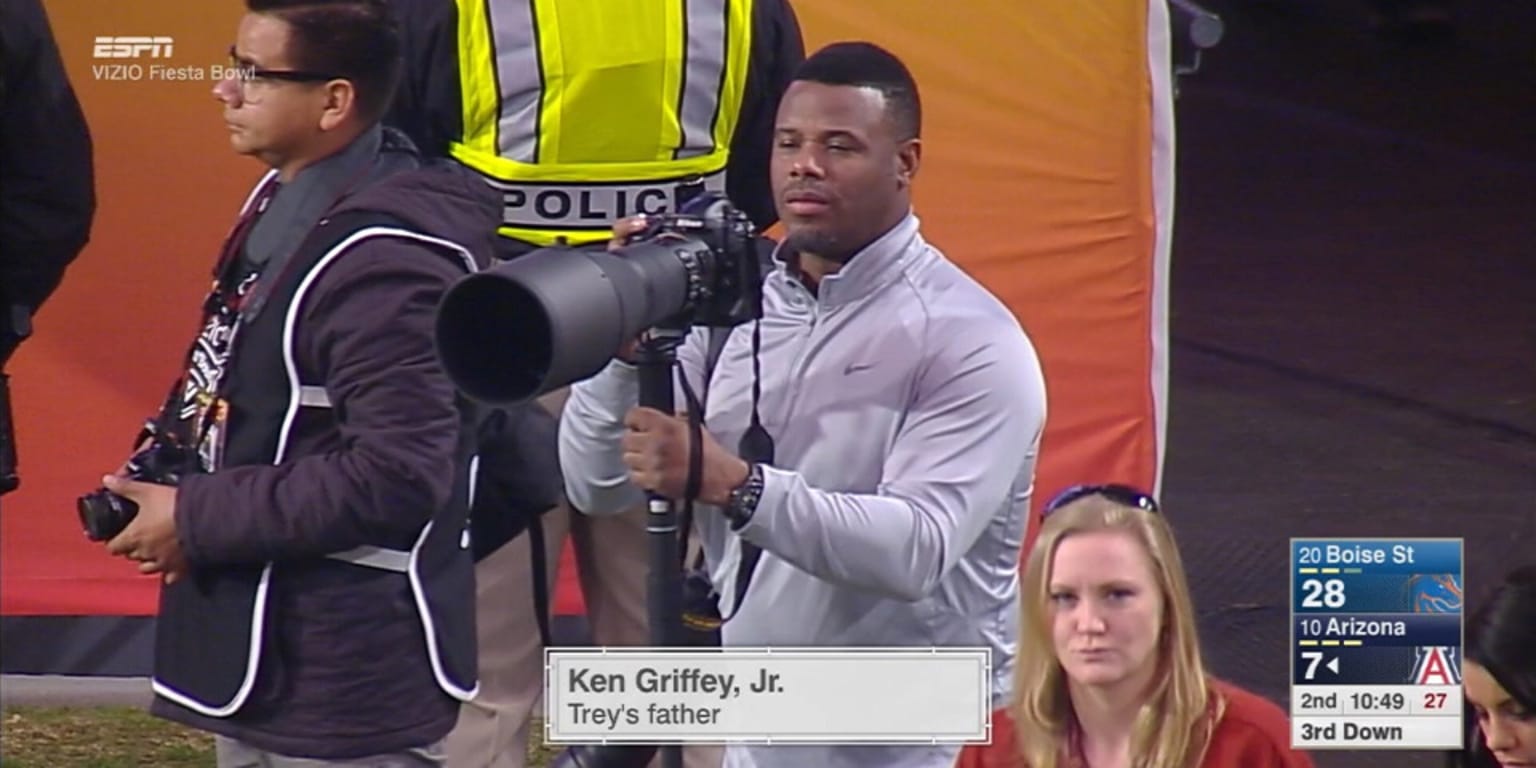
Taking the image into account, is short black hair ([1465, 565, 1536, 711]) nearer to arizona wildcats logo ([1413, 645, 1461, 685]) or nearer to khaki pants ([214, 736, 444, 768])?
arizona wildcats logo ([1413, 645, 1461, 685])

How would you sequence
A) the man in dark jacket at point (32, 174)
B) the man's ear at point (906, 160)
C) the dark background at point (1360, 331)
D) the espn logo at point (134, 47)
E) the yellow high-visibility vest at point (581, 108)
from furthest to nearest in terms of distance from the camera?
the espn logo at point (134, 47)
the dark background at point (1360, 331)
the man in dark jacket at point (32, 174)
the yellow high-visibility vest at point (581, 108)
the man's ear at point (906, 160)

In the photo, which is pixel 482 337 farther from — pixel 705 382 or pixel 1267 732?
pixel 1267 732

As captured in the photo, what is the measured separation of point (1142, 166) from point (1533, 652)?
2.68 ft

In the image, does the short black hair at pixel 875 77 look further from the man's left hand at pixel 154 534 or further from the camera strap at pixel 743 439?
the man's left hand at pixel 154 534

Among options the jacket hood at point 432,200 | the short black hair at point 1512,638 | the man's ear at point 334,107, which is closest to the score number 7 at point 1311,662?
the short black hair at point 1512,638

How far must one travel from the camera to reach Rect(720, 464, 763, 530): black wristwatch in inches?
60.6

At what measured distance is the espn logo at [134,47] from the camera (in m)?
2.30

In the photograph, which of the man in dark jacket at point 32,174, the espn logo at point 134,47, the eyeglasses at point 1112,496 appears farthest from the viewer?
Result: the espn logo at point 134,47

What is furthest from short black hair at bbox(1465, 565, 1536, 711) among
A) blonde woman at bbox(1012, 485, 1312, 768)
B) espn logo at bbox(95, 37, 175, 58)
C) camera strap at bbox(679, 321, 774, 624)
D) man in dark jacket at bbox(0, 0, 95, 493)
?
espn logo at bbox(95, 37, 175, 58)

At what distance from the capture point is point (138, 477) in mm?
1685

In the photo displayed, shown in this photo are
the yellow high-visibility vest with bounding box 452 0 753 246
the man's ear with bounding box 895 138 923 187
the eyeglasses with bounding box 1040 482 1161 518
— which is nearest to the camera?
the eyeglasses with bounding box 1040 482 1161 518

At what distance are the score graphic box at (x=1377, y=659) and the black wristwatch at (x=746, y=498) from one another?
51 cm

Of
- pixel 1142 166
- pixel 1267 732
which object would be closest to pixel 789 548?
pixel 1267 732

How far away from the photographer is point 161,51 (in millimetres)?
2318
